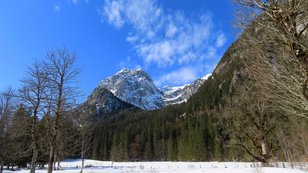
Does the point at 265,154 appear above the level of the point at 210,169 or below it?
above

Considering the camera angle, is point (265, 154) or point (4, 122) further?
point (4, 122)

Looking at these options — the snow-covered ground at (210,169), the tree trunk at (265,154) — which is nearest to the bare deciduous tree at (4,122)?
the snow-covered ground at (210,169)

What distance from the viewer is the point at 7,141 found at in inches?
991

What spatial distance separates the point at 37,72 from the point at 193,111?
8935 cm

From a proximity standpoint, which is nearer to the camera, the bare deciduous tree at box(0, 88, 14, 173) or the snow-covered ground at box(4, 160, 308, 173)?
the snow-covered ground at box(4, 160, 308, 173)

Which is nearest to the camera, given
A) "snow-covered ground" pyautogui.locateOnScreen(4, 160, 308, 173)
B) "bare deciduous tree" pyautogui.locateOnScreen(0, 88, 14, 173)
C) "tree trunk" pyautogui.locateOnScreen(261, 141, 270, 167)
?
"snow-covered ground" pyautogui.locateOnScreen(4, 160, 308, 173)

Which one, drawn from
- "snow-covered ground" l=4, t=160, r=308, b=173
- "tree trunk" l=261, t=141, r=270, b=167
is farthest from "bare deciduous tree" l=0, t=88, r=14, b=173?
"tree trunk" l=261, t=141, r=270, b=167

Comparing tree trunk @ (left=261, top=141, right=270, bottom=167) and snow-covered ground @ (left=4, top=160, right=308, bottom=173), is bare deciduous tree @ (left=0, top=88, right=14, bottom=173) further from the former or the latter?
tree trunk @ (left=261, top=141, right=270, bottom=167)

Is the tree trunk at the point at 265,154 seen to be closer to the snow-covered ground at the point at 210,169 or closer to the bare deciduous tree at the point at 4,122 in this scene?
the snow-covered ground at the point at 210,169

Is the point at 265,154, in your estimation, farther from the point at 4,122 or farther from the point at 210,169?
the point at 4,122

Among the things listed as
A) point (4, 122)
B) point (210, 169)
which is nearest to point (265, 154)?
point (210, 169)

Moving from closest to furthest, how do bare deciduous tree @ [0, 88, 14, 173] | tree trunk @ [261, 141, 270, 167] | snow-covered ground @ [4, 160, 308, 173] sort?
snow-covered ground @ [4, 160, 308, 173] → tree trunk @ [261, 141, 270, 167] → bare deciduous tree @ [0, 88, 14, 173]

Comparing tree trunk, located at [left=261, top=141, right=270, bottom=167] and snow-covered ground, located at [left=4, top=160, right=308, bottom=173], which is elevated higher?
tree trunk, located at [left=261, top=141, right=270, bottom=167]

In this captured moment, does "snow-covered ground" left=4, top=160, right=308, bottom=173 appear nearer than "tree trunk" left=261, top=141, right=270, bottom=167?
Yes
